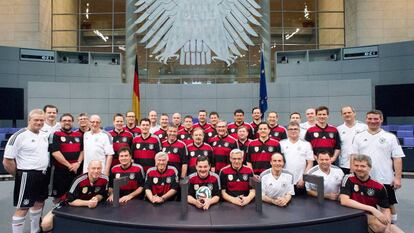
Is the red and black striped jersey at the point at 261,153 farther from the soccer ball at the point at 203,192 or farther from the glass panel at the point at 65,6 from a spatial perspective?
the glass panel at the point at 65,6

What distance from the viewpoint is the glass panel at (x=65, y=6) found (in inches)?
706

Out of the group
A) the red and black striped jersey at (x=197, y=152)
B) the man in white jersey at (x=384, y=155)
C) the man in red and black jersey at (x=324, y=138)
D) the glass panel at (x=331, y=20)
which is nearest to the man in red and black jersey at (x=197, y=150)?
the red and black striped jersey at (x=197, y=152)

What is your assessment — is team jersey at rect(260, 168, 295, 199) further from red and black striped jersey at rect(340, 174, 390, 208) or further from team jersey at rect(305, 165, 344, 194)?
red and black striped jersey at rect(340, 174, 390, 208)

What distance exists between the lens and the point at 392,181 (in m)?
4.40

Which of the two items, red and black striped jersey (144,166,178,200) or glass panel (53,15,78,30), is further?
glass panel (53,15,78,30)

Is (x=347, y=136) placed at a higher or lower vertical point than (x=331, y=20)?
lower

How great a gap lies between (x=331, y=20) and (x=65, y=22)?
46.9 feet

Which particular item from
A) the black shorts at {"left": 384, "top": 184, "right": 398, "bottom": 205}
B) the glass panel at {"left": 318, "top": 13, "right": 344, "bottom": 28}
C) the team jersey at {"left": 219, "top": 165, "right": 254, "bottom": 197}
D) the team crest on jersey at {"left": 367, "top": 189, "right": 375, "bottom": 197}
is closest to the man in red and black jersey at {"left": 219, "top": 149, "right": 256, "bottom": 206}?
the team jersey at {"left": 219, "top": 165, "right": 254, "bottom": 197}

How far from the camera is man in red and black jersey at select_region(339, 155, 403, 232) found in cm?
366

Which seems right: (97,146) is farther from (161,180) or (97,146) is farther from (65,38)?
(65,38)

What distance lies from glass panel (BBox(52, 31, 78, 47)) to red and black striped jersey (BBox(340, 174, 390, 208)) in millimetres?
17477

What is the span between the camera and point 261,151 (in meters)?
5.09

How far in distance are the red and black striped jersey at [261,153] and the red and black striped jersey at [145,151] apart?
1.47 metres

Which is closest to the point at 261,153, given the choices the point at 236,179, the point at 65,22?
the point at 236,179
